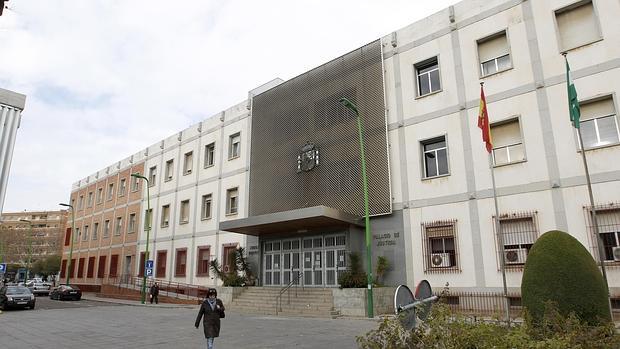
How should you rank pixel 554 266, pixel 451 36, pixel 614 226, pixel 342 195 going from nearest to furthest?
pixel 554 266, pixel 614 226, pixel 451 36, pixel 342 195

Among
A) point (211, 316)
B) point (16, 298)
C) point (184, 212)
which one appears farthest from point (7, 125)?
point (184, 212)

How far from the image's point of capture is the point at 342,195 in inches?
873

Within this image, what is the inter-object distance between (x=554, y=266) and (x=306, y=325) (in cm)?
870

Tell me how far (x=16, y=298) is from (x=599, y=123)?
30.5 metres

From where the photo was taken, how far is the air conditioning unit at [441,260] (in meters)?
18.2

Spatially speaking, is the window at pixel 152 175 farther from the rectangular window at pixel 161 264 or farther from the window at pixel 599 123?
the window at pixel 599 123

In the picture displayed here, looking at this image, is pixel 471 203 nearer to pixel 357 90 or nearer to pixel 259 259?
pixel 357 90

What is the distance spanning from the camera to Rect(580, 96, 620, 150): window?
15242mm

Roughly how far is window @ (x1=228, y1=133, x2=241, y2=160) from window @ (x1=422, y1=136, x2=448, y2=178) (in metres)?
14.1

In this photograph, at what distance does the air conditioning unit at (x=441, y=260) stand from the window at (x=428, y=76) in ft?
24.6

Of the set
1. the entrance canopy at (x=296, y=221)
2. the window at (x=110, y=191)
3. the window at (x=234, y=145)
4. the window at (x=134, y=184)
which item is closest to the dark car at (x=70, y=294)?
the window at (x=134, y=184)

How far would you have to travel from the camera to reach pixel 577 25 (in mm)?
16688

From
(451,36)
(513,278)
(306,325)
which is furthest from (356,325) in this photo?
(451,36)

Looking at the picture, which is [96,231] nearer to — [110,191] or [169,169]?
[110,191]
